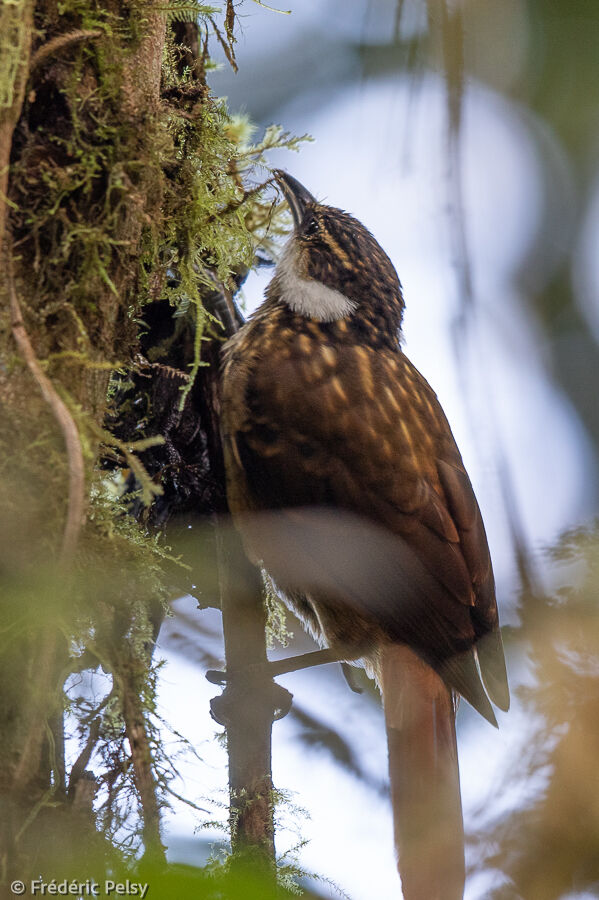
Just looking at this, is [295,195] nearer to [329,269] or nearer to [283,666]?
[329,269]

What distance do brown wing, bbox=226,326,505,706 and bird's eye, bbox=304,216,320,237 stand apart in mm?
504

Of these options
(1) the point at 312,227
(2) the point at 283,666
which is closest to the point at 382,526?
(2) the point at 283,666

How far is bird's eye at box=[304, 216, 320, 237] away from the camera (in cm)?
260

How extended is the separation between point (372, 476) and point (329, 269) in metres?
0.78

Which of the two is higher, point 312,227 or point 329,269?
point 312,227

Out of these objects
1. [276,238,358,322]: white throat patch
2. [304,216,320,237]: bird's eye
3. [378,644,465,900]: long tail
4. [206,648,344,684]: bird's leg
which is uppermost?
[304,216,320,237]: bird's eye

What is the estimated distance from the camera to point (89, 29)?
1333 mm

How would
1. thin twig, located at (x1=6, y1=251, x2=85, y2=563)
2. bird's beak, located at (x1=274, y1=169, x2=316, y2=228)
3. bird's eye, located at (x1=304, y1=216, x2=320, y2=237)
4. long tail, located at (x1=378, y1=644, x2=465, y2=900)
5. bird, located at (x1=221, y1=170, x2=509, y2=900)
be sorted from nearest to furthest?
thin twig, located at (x1=6, y1=251, x2=85, y2=563) < long tail, located at (x1=378, y1=644, x2=465, y2=900) < bird, located at (x1=221, y1=170, x2=509, y2=900) < bird's beak, located at (x1=274, y1=169, x2=316, y2=228) < bird's eye, located at (x1=304, y1=216, x2=320, y2=237)

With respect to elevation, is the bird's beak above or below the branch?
above

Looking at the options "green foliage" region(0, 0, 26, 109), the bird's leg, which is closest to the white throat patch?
the bird's leg

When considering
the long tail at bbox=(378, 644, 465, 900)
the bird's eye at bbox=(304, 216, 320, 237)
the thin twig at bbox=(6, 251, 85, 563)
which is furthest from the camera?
the bird's eye at bbox=(304, 216, 320, 237)

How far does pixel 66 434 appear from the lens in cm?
119

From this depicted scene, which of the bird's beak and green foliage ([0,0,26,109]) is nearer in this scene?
green foliage ([0,0,26,109])

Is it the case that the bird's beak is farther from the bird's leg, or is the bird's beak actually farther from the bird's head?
the bird's leg
